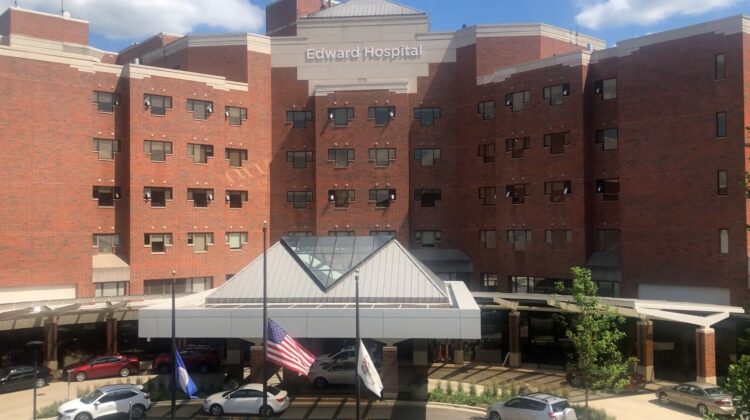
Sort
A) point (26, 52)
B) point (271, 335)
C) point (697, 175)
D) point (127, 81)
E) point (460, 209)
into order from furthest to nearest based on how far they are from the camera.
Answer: point (460, 209), point (127, 81), point (26, 52), point (697, 175), point (271, 335)

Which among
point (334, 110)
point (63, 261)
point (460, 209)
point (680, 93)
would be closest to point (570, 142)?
point (680, 93)

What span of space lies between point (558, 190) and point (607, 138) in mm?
4564

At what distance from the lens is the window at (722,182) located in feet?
114

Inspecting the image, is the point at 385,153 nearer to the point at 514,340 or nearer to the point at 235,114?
the point at 235,114

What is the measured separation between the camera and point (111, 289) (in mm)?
42750

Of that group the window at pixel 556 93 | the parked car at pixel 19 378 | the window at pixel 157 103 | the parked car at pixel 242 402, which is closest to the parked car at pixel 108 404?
the parked car at pixel 242 402

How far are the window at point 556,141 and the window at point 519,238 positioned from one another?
5870 millimetres

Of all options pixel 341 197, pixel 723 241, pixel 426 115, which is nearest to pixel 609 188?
pixel 723 241

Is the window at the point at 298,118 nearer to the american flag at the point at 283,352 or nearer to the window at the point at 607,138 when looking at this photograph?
the window at the point at 607,138

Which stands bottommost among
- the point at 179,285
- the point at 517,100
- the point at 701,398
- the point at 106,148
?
the point at 701,398

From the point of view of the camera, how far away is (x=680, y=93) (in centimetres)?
3669

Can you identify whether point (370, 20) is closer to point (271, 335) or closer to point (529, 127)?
point (529, 127)

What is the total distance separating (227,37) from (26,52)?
A: 14914 millimetres

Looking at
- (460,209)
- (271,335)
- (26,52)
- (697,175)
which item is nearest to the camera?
(271,335)
